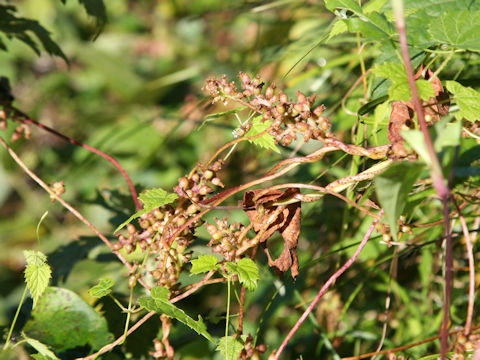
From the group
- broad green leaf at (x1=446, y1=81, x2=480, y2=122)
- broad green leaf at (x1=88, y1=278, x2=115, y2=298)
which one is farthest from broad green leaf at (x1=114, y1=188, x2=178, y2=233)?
broad green leaf at (x1=446, y1=81, x2=480, y2=122)

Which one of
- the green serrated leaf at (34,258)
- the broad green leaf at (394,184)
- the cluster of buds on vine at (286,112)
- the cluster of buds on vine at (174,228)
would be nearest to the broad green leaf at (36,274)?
the green serrated leaf at (34,258)

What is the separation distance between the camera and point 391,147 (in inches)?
26.9

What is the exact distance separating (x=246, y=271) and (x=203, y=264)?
65mm

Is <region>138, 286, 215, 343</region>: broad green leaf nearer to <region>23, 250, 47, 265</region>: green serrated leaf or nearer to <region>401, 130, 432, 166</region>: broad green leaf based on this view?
<region>23, 250, 47, 265</region>: green serrated leaf

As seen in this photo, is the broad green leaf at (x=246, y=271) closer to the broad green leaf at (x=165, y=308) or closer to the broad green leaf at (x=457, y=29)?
the broad green leaf at (x=165, y=308)

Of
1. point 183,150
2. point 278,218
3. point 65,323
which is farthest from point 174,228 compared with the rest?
point 183,150

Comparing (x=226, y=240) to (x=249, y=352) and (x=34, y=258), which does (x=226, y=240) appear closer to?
(x=249, y=352)

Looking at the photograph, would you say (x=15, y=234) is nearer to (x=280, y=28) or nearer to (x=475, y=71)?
(x=280, y=28)

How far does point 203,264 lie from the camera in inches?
28.4

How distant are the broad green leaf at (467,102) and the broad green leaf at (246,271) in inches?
14.2

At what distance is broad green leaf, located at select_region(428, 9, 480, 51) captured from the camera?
28.2 inches

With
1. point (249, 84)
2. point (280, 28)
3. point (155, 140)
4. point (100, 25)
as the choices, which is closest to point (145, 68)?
point (155, 140)

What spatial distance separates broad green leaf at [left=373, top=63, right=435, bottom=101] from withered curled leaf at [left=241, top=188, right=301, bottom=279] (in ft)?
0.66

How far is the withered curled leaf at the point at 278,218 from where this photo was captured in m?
0.74
